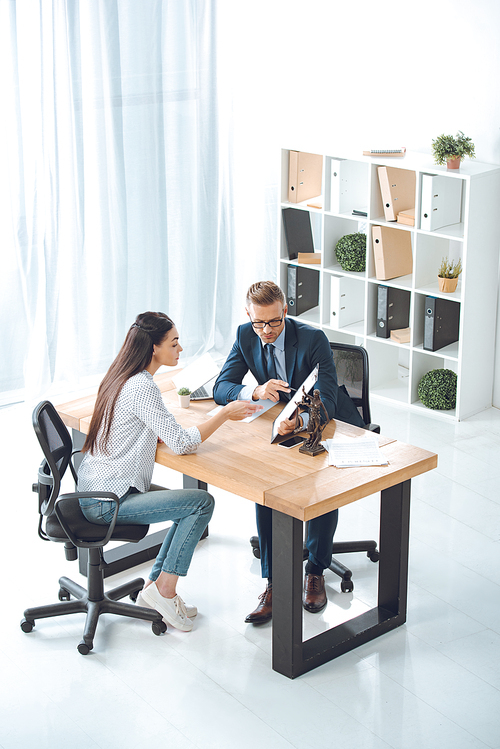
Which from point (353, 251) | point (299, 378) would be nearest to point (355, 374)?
point (299, 378)

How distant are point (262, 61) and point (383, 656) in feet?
14.9

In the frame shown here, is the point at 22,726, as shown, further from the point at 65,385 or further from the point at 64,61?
the point at 64,61

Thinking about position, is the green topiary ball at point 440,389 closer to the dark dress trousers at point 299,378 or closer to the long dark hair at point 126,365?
the dark dress trousers at point 299,378

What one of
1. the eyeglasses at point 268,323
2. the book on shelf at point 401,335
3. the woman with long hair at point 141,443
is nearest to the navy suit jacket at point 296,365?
the eyeglasses at point 268,323

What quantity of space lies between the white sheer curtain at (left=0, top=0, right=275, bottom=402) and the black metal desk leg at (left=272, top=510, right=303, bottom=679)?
10.2ft

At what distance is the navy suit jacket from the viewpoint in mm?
3590

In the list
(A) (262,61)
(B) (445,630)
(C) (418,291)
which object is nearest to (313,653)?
(B) (445,630)

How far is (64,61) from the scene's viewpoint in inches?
213

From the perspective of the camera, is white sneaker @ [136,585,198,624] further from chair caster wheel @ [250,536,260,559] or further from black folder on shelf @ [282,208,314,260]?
black folder on shelf @ [282,208,314,260]

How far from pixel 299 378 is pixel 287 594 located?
0.95 metres

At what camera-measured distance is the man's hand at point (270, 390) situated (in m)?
3.53

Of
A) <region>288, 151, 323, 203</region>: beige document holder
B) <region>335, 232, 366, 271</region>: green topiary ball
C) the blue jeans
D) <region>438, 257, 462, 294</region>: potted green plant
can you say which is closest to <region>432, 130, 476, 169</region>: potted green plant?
<region>438, 257, 462, 294</region>: potted green plant

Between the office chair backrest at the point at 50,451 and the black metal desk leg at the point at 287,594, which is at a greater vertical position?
the office chair backrest at the point at 50,451

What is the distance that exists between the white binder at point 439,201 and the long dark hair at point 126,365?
2507 mm
